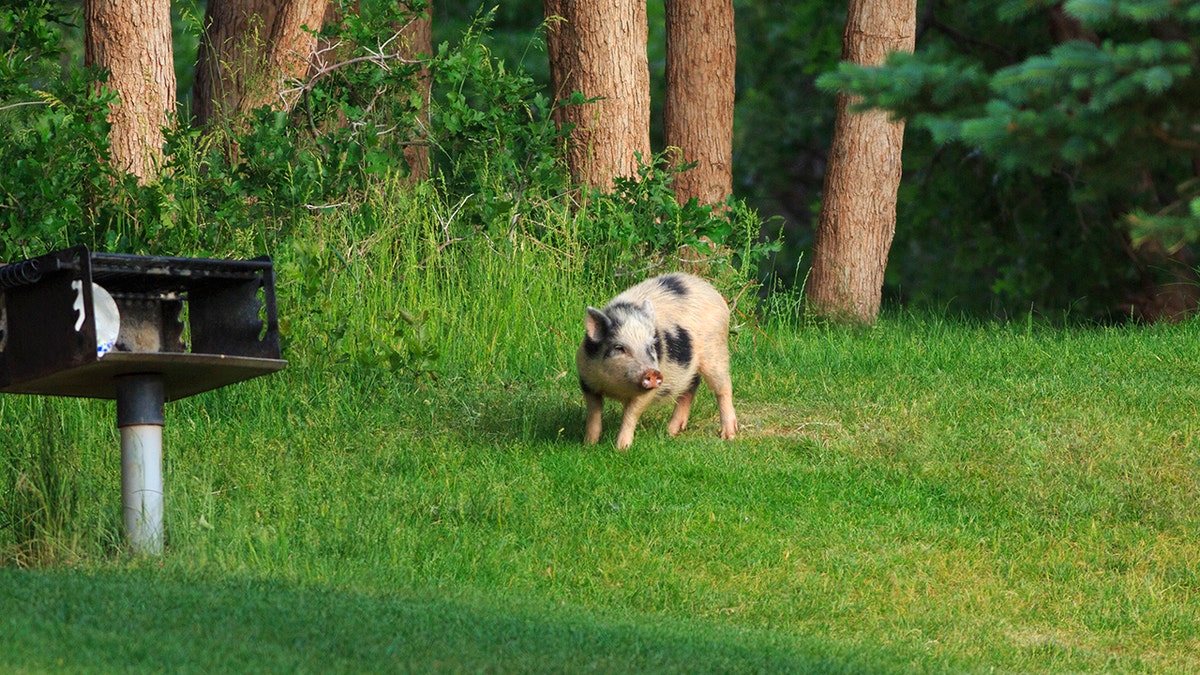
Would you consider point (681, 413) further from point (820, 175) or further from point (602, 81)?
point (820, 175)

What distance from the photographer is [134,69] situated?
477 inches

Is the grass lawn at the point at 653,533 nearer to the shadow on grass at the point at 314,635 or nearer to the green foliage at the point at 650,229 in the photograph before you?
the shadow on grass at the point at 314,635

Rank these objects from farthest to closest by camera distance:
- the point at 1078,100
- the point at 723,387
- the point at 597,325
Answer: the point at 723,387 → the point at 597,325 → the point at 1078,100

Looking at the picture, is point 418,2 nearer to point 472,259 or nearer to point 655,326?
point 472,259

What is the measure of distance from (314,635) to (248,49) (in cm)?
815

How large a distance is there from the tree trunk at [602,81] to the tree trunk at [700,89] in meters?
1.36

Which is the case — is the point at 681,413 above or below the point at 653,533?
above

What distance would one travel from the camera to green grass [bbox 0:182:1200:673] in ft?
20.8

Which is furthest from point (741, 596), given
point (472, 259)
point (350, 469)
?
point (472, 259)

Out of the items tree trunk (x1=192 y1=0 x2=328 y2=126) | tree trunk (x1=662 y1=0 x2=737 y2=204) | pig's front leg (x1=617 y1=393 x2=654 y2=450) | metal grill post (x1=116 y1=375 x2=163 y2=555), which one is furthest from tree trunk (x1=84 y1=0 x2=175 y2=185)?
tree trunk (x1=662 y1=0 x2=737 y2=204)

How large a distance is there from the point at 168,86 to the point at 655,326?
198 inches

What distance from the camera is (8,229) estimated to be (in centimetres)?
1096

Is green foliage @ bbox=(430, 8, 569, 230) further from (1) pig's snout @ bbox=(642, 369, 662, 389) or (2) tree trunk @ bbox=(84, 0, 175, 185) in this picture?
(1) pig's snout @ bbox=(642, 369, 662, 389)

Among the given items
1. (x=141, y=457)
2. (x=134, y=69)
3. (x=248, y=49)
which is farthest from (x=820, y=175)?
(x=141, y=457)
